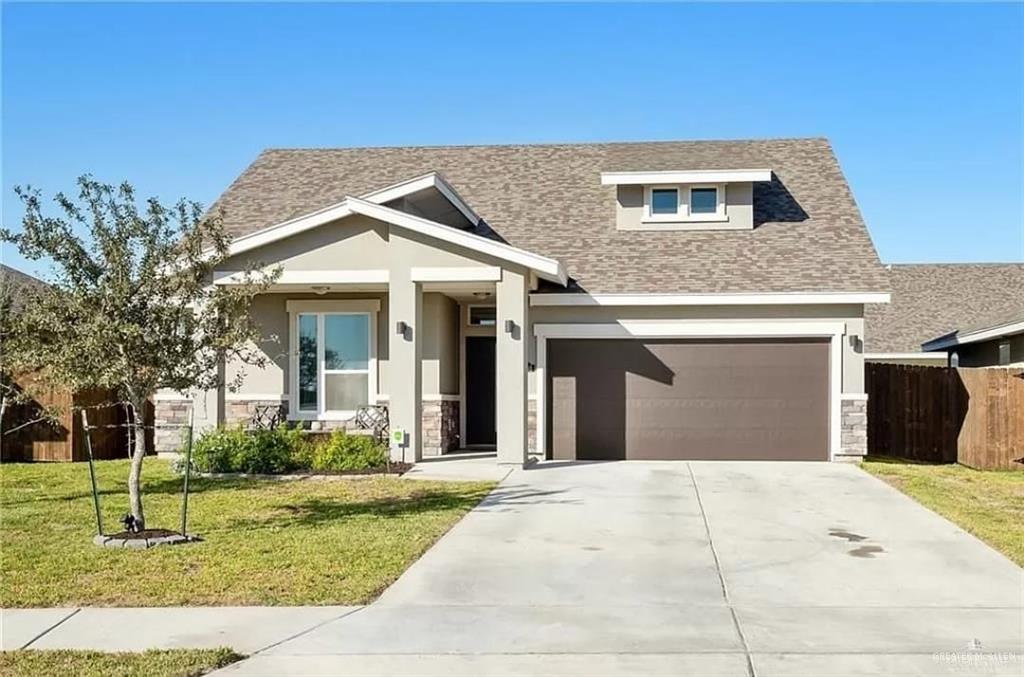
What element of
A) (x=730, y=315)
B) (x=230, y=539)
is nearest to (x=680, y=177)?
(x=730, y=315)

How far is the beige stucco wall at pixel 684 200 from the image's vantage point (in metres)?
19.8

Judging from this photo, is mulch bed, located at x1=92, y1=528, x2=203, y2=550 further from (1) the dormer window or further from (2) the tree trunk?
(1) the dormer window

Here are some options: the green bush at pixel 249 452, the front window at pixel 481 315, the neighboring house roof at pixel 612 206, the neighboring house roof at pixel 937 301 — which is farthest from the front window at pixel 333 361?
the neighboring house roof at pixel 937 301

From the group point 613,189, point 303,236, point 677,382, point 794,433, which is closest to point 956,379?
point 794,433

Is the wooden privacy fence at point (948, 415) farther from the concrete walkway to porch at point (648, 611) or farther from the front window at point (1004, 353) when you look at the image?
the concrete walkway to porch at point (648, 611)

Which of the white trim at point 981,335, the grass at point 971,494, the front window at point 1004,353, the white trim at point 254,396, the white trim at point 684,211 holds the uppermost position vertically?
the white trim at point 684,211

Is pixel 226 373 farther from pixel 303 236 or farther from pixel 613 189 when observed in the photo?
pixel 613 189

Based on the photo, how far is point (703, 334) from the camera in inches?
699

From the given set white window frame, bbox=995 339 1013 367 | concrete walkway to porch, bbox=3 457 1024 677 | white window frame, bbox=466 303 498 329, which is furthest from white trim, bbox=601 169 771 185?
concrete walkway to porch, bbox=3 457 1024 677

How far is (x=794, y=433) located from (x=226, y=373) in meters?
10.1

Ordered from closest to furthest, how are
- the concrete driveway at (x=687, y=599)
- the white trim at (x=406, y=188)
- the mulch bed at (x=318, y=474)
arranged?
the concrete driveway at (x=687, y=599) < the mulch bed at (x=318, y=474) < the white trim at (x=406, y=188)

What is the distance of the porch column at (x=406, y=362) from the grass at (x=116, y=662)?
986cm

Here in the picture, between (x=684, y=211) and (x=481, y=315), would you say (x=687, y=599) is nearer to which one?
(x=481, y=315)

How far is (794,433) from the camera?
17.6 m
